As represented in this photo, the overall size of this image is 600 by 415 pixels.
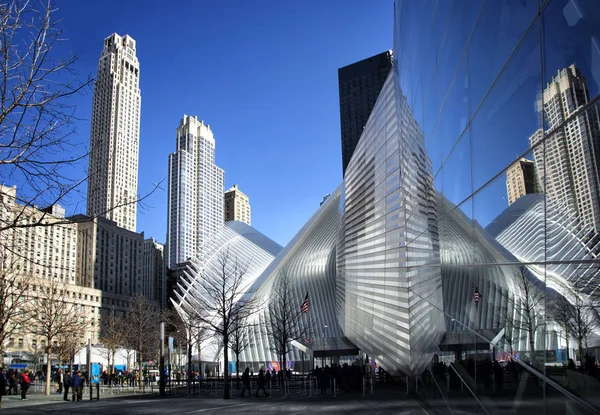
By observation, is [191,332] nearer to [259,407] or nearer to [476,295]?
[259,407]

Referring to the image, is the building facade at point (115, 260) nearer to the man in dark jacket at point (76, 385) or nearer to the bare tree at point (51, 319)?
the bare tree at point (51, 319)

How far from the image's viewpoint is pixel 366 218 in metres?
21.5

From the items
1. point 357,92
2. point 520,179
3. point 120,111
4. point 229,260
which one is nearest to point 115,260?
point 120,111

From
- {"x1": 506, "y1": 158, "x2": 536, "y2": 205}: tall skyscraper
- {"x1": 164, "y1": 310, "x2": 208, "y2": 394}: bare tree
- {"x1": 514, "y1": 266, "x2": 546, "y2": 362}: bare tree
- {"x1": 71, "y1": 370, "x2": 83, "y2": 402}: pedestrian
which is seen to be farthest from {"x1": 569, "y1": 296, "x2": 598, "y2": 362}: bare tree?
{"x1": 164, "y1": 310, "x2": 208, "y2": 394}: bare tree

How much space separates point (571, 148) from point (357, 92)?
17797 cm

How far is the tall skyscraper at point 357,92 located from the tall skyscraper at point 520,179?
547 feet

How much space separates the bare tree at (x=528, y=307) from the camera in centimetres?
449

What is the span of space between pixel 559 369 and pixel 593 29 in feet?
8.15

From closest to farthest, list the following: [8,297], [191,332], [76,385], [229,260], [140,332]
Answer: [76,385] → [8,297] → [191,332] → [140,332] → [229,260]

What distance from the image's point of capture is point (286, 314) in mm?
42688

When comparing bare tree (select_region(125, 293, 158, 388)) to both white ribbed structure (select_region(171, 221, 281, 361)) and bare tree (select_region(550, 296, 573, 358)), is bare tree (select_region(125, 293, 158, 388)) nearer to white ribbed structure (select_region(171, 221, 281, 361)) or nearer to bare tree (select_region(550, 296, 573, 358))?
white ribbed structure (select_region(171, 221, 281, 361))

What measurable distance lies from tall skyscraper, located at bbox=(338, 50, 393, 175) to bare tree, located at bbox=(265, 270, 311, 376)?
124 m

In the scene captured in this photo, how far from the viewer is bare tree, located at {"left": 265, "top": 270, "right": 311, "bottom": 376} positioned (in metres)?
43.5

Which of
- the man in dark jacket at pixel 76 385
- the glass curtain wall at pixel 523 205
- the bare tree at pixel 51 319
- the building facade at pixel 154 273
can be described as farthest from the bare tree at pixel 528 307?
the building facade at pixel 154 273
